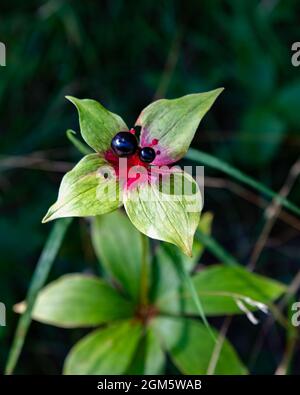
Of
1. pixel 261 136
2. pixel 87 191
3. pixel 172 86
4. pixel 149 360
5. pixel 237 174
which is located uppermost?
pixel 172 86

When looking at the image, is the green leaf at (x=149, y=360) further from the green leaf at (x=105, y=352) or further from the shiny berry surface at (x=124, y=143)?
the shiny berry surface at (x=124, y=143)

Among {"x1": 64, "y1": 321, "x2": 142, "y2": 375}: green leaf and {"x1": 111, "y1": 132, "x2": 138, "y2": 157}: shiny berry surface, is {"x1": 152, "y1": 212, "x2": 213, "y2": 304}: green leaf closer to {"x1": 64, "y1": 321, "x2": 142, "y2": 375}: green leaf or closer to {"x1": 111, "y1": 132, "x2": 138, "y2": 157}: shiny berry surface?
{"x1": 64, "y1": 321, "x2": 142, "y2": 375}: green leaf

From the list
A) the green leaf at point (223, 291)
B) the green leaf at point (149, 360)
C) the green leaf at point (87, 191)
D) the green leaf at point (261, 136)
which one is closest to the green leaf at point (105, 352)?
the green leaf at point (149, 360)

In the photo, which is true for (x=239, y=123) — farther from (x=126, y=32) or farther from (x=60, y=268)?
(x=60, y=268)

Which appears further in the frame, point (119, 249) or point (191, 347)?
point (119, 249)

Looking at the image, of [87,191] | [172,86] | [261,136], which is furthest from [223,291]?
[172,86]

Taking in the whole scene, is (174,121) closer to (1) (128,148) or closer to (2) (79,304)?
(1) (128,148)

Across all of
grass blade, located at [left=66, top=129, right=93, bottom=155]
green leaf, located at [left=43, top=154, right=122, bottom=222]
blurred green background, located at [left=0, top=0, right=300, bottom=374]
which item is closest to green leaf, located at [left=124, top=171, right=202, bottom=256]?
green leaf, located at [left=43, top=154, right=122, bottom=222]
